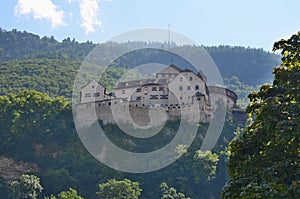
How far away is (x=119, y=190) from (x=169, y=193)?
220 inches

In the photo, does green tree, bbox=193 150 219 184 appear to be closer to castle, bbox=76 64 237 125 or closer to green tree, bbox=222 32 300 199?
castle, bbox=76 64 237 125

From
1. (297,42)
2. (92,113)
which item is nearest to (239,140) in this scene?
(297,42)

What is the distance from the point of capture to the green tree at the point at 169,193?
5156cm

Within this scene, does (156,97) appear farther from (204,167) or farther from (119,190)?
(119,190)

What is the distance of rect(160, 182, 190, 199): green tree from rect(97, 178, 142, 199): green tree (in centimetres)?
272

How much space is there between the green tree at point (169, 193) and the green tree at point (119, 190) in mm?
2715

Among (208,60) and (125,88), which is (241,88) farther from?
(125,88)

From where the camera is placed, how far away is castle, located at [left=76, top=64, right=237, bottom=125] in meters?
63.0

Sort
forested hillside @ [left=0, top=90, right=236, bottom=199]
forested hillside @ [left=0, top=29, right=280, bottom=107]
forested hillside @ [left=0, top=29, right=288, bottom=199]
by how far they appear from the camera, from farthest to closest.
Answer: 1. forested hillside @ [left=0, top=29, right=280, bottom=107]
2. forested hillside @ [left=0, top=90, right=236, bottom=199]
3. forested hillside @ [left=0, top=29, right=288, bottom=199]

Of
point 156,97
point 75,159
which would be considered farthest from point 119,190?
point 156,97

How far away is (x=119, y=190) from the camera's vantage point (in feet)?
163

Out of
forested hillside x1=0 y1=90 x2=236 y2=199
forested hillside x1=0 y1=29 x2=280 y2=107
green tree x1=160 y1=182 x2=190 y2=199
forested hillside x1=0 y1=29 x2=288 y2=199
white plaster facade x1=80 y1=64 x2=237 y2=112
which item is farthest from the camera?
forested hillside x1=0 y1=29 x2=280 y2=107

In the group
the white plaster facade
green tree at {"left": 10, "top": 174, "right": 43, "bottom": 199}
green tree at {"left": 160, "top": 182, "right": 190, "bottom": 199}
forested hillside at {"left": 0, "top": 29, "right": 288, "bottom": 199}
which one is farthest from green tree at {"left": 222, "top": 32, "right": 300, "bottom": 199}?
the white plaster facade

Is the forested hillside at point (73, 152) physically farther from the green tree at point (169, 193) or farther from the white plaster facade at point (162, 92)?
the white plaster facade at point (162, 92)
